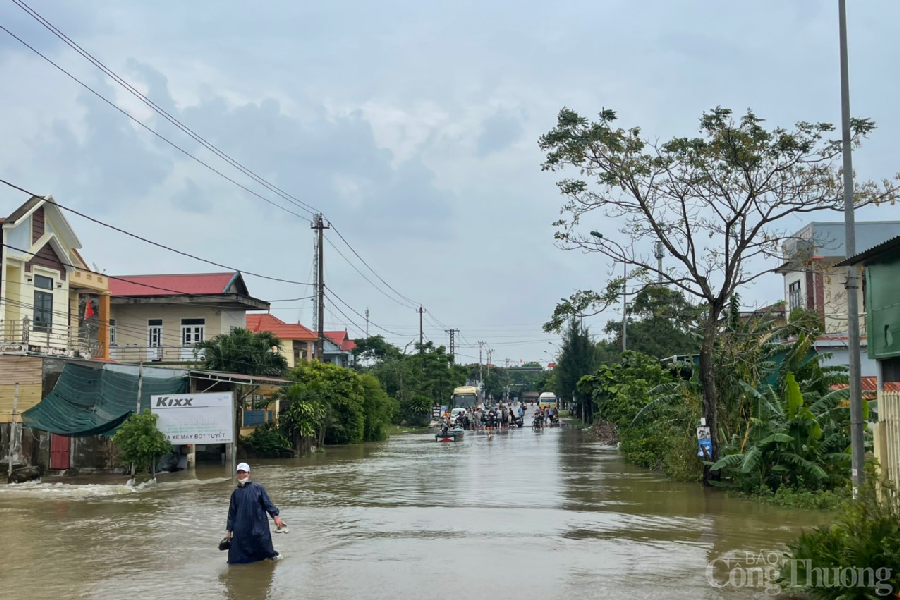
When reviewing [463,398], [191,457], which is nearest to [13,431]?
[191,457]

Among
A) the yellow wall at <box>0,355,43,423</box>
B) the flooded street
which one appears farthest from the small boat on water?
the yellow wall at <box>0,355,43,423</box>

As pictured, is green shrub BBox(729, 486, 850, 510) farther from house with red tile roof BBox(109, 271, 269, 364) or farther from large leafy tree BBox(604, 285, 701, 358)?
house with red tile roof BBox(109, 271, 269, 364)

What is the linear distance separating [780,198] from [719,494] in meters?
7.08

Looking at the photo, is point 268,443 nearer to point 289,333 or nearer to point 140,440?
point 140,440

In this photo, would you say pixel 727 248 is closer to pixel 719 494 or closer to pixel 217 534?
pixel 719 494

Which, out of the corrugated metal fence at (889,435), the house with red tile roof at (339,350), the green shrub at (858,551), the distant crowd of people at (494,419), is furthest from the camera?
the house with red tile roof at (339,350)

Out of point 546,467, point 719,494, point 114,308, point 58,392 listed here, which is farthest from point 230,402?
point 114,308

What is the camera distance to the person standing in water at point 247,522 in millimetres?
12266

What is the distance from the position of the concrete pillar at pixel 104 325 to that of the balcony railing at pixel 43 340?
1.08 m

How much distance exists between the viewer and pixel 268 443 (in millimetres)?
36906

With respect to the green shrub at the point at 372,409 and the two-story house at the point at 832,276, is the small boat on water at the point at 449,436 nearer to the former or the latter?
the green shrub at the point at 372,409

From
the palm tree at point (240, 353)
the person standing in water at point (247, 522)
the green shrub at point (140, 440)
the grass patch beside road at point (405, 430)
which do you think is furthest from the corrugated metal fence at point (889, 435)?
the grass patch beside road at point (405, 430)

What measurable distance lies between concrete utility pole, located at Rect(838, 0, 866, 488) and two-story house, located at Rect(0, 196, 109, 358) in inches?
1107

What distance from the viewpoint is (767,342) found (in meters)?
23.5
